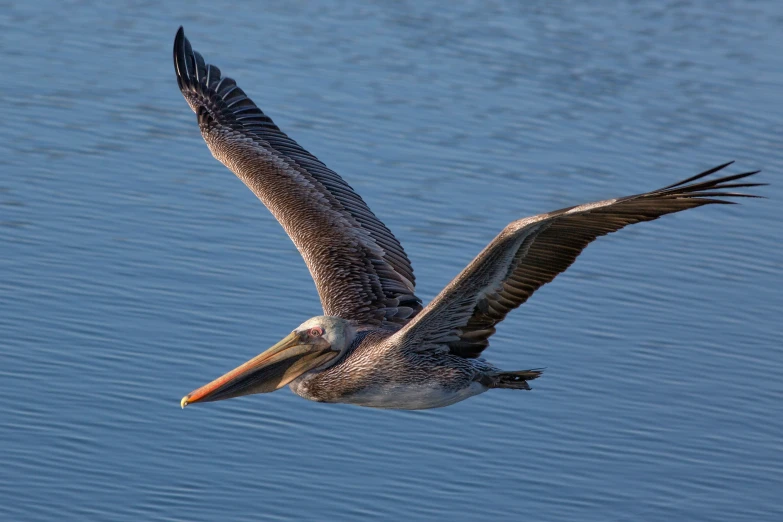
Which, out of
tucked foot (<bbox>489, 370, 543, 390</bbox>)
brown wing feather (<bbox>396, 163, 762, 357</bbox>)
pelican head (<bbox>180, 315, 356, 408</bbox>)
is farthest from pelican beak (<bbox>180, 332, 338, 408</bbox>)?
tucked foot (<bbox>489, 370, 543, 390</bbox>)

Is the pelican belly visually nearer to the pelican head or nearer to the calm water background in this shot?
the pelican head

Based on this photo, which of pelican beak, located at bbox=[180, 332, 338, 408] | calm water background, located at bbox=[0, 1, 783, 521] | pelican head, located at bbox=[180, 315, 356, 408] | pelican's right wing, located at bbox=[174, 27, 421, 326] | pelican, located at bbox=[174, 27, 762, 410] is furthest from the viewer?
pelican's right wing, located at bbox=[174, 27, 421, 326]

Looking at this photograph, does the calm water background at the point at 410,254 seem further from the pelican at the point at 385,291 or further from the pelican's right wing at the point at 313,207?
the pelican's right wing at the point at 313,207

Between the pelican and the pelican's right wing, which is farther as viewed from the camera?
the pelican's right wing

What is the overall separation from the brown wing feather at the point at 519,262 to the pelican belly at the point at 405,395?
0.77ft

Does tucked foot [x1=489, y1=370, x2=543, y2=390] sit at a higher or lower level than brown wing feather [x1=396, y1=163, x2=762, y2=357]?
lower

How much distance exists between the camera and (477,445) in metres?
10.4

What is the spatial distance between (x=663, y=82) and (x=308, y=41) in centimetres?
458

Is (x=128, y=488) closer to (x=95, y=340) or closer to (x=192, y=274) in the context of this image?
(x=95, y=340)

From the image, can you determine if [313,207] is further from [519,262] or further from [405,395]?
[519,262]

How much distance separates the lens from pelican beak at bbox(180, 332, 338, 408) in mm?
9172

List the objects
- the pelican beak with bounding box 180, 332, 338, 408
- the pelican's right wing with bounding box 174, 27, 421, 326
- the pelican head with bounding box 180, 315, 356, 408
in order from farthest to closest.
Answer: the pelican's right wing with bounding box 174, 27, 421, 326
the pelican head with bounding box 180, 315, 356, 408
the pelican beak with bounding box 180, 332, 338, 408

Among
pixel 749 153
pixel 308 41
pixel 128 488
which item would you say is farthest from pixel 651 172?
pixel 128 488

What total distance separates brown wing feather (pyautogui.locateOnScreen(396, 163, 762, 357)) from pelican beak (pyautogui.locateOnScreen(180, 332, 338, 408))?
553 mm
